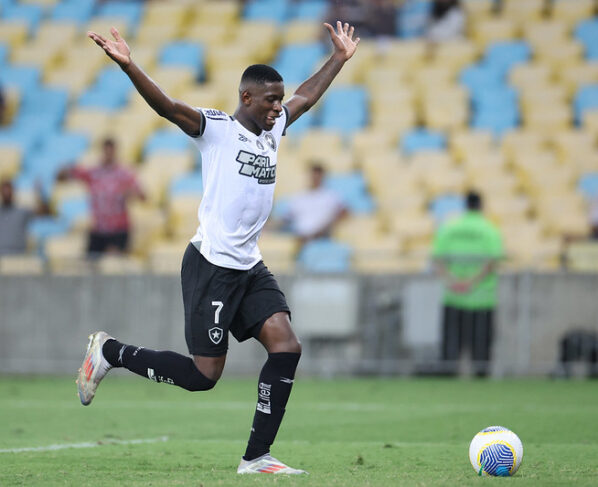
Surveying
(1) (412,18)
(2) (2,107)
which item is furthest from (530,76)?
(2) (2,107)

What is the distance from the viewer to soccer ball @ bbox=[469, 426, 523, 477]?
252 inches

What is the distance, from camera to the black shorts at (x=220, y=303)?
23.0ft

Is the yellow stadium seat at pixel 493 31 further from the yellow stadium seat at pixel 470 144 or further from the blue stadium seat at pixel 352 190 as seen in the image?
the blue stadium seat at pixel 352 190

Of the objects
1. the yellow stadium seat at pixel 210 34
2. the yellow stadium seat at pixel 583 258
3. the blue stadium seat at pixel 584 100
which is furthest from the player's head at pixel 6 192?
the blue stadium seat at pixel 584 100

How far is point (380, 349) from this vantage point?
15508 millimetres

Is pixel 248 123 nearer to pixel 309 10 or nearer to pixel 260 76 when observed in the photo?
pixel 260 76

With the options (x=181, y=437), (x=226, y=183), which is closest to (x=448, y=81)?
(x=181, y=437)

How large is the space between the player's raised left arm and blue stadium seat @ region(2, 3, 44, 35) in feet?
54.8

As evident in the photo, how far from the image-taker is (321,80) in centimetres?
805

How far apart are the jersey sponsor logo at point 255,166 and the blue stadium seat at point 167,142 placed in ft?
41.3

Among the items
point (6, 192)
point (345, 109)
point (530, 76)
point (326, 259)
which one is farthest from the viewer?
point (345, 109)

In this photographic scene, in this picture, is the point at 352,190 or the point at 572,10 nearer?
the point at 352,190

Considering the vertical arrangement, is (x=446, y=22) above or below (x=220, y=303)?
above

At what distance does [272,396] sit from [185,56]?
15925mm
